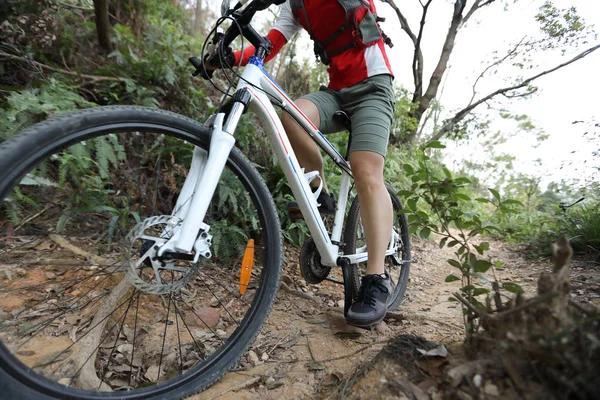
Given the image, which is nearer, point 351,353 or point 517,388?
point 517,388

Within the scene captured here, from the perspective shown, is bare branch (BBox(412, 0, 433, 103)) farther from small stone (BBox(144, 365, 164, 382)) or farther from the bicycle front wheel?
small stone (BBox(144, 365, 164, 382))

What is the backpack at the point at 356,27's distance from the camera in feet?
5.74

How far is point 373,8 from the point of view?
185 centimetres

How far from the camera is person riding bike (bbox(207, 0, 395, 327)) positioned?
5.76 feet

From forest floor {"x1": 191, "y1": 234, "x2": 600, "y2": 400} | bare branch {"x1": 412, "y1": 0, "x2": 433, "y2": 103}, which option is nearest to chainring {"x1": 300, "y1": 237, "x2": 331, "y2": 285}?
forest floor {"x1": 191, "y1": 234, "x2": 600, "y2": 400}

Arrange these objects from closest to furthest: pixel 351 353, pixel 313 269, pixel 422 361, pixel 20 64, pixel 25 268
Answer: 1. pixel 422 361
2. pixel 351 353
3. pixel 25 268
4. pixel 313 269
5. pixel 20 64

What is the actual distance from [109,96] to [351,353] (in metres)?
2.91

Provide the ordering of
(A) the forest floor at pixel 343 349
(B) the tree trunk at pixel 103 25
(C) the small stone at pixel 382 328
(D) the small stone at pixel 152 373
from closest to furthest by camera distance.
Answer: (A) the forest floor at pixel 343 349, (D) the small stone at pixel 152 373, (C) the small stone at pixel 382 328, (B) the tree trunk at pixel 103 25

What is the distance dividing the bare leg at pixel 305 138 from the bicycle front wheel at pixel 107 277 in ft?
1.93

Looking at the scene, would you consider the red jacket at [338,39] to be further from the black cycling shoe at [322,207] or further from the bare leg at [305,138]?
the black cycling shoe at [322,207]

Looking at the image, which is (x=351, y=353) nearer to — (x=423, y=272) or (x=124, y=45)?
(x=423, y=272)

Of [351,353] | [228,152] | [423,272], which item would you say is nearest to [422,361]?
[351,353]

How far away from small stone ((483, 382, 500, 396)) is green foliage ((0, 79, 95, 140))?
249 centimetres

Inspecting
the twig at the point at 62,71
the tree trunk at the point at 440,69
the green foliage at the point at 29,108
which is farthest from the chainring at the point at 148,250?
the tree trunk at the point at 440,69
